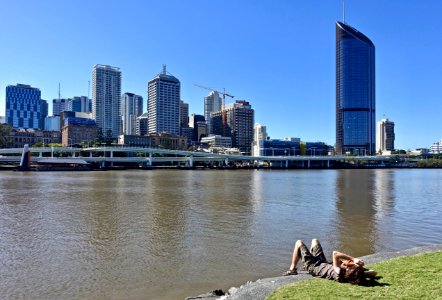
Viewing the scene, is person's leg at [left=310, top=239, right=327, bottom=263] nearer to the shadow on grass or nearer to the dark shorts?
the dark shorts

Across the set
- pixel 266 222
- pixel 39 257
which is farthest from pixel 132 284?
pixel 266 222

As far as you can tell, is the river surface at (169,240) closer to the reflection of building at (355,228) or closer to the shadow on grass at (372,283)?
the reflection of building at (355,228)

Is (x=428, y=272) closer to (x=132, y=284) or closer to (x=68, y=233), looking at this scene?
(x=132, y=284)

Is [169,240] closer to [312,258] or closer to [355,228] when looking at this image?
[312,258]

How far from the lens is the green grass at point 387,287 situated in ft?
26.3

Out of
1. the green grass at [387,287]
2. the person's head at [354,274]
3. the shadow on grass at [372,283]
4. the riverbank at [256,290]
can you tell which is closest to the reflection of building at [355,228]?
the green grass at [387,287]

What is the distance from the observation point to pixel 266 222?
24234 millimetres

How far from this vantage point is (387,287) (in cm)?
864

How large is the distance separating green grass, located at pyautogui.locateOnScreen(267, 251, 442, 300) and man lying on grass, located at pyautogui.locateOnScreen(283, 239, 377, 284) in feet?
0.80

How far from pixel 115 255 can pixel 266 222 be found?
11267 mm

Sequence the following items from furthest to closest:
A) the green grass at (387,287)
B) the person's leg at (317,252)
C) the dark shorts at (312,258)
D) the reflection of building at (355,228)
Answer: the reflection of building at (355,228)
the person's leg at (317,252)
the dark shorts at (312,258)
the green grass at (387,287)

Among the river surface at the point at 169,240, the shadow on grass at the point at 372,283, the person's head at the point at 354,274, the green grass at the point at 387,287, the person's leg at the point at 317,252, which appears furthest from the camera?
the river surface at the point at 169,240

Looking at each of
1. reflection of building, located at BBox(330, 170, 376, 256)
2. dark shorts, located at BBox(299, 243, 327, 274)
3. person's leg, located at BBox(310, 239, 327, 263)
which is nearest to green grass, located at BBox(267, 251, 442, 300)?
dark shorts, located at BBox(299, 243, 327, 274)

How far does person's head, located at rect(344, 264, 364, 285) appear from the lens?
358 inches
